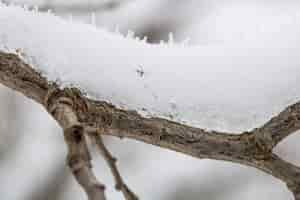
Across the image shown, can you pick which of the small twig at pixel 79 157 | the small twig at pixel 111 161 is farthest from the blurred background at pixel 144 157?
the small twig at pixel 79 157

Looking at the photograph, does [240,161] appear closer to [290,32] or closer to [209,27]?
[290,32]

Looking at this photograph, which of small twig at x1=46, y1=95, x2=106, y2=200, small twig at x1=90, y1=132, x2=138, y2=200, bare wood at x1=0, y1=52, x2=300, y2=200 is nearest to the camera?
small twig at x1=46, y1=95, x2=106, y2=200

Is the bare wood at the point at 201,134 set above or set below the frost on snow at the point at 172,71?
below

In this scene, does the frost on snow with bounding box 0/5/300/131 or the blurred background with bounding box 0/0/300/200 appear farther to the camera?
the blurred background with bounding box 0/0/300/200

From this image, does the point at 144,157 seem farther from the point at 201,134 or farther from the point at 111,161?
the point at 201,134

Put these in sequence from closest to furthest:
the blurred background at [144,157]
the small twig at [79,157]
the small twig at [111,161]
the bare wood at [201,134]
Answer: the small twig at [79,157] < the bare wood at [201,134] < the small twig at [111,161] < the blurred background at [144,157]

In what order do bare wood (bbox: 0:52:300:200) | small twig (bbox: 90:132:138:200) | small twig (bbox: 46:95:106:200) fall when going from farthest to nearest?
small twig (bbox: 90:132:138:200), bare wood (bbox: 0:52:300:200), small twig (bbox: 46:95:106:200)

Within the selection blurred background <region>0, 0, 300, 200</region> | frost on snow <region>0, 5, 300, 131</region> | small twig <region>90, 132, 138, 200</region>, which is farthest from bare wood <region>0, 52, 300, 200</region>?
blurred background <region>0, 0, 300, 200</region>

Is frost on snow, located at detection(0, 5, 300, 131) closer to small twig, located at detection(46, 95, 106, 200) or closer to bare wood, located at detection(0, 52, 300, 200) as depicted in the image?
bare wood, located at detection(0, 52, 300, 200)

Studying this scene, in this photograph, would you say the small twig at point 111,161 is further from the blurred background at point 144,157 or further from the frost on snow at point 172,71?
the blurred background at point 144,157
